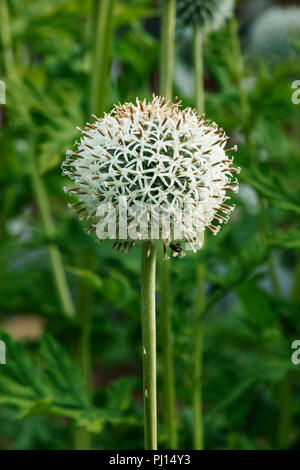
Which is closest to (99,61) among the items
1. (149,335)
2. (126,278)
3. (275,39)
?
(126,278)


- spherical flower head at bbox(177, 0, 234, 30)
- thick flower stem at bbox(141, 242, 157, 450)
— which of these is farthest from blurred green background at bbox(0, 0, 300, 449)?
thick flower stem at bbox(141, 242, 157, 450)

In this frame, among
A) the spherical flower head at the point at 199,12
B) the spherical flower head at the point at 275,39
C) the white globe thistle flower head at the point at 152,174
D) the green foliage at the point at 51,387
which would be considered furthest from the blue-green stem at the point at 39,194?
the spherical flower head at the point at 275,39

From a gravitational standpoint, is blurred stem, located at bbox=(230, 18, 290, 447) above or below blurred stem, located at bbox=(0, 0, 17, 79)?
below

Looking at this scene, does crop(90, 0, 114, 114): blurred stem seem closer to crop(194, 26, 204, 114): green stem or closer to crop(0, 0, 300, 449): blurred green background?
crop(0, 0, 300, 449): blurred green background

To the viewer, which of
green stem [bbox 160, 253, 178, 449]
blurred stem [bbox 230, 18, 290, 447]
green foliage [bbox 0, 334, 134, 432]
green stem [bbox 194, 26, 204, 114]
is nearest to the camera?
green foliage [bbox 0, 334, 134, 432]

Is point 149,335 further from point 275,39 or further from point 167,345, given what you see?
point 275,39

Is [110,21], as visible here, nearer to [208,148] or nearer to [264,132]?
[264,132]

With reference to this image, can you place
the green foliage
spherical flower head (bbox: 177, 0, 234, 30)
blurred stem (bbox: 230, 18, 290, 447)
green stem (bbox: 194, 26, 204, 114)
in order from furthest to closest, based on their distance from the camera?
blurred stem (bbox: 230, 18, 290, 447), spherical flower head (bbox: 177, 0, 234, 30), green stem (bbox: 194, 26, 204, 114), the green foliage
